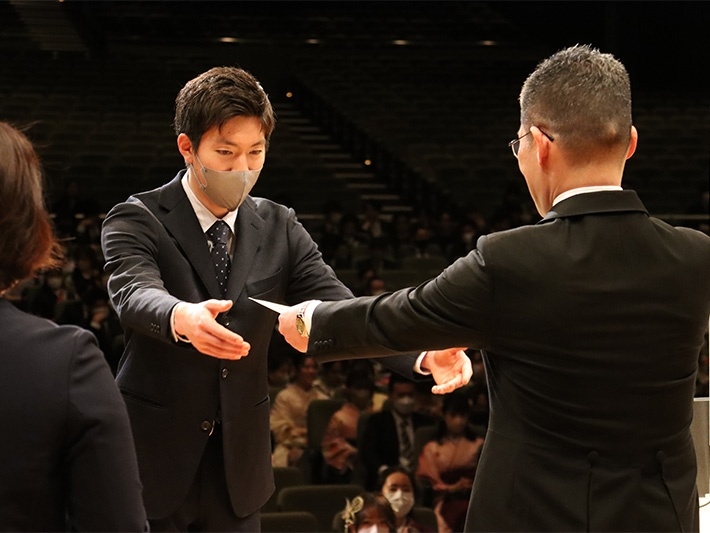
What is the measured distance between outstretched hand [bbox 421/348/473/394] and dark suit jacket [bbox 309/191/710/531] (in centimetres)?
38

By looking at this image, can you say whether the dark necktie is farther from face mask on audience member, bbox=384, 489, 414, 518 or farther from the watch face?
the watch face

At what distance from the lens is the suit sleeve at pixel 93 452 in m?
1.36

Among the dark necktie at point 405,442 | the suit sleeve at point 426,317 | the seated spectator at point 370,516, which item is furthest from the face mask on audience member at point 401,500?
the suit sleeve at point 426,317

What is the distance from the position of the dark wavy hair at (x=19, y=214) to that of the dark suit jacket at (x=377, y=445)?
4318 mm

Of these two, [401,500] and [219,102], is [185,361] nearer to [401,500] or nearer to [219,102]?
[219,102]

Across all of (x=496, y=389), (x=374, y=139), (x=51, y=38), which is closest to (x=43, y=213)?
(x=496, y=389)

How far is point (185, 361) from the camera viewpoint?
7.64 feet

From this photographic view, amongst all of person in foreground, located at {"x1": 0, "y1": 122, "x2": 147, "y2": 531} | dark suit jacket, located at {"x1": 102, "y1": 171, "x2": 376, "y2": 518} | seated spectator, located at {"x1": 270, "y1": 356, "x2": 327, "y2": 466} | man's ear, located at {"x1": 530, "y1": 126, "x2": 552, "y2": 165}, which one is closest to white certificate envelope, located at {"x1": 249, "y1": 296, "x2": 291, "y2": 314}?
dark suit jacket, located at {"x1": 102, "y1": 171, "x2": 376, "y2": 518}

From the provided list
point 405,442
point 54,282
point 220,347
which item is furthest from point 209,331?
point 54,282

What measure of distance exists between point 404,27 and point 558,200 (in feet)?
54.5

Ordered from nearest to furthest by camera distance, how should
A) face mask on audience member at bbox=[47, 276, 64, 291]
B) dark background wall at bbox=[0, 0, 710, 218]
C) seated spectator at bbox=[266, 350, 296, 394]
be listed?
1. seated spectator at bbox=[266, 350, 296, 394]
2. face mask on audience member at bbox=[47, 276, 64, 291]
3. dark background wall at bbox=[0, 0, 710, 218]

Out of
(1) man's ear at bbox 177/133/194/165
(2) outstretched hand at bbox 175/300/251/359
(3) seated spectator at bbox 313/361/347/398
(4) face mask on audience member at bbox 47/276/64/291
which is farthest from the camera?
(4) face mask on audience member at bbox 47/276/64/291

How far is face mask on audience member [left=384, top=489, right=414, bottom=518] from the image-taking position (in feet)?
15.9

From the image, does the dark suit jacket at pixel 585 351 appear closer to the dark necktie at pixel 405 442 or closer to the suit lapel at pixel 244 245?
the suit lapel at pixel 244 245
